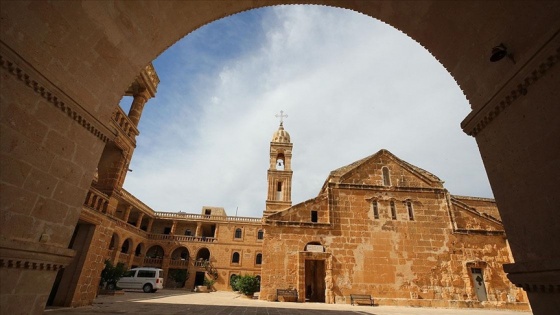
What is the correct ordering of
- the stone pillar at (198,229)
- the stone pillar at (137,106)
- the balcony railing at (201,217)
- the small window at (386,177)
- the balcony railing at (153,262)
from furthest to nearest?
the balcony railing at (201,217), the stone pillar at (198,229), the balcony railing at (153,262), the small window at (386,177), the stone pillar at (137,106)

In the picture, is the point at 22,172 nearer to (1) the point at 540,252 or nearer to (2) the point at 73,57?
(2) the point at 73,57

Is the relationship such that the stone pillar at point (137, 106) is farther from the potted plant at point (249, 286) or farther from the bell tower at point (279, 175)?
the bell tower at point (279, 175)

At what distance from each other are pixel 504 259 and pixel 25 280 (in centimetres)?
2081

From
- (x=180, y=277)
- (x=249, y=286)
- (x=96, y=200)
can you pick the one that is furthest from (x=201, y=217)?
(x=96, y=200)

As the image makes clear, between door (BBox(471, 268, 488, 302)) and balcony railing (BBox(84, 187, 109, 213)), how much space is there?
19.1 metres

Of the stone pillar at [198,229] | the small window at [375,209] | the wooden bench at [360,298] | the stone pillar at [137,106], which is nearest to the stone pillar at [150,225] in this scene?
the stone pillar at [198,229]

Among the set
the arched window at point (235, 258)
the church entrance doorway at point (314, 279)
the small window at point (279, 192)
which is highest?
the small window at point (279, 192)

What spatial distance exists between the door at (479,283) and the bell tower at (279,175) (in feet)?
52.1

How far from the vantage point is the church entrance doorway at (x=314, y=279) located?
61.2ft

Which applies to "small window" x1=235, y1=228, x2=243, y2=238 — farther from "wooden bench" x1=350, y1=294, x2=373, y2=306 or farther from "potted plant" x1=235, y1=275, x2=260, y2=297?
"wooden bench" x1=350, y1=294, x2=373, y2=306

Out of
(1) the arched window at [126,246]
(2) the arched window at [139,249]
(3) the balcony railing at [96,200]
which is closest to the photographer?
(3) the balcony railing at [96,200]

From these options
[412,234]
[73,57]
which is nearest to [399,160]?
[412,234]

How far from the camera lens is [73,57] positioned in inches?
142

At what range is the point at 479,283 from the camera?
15.2 meters
